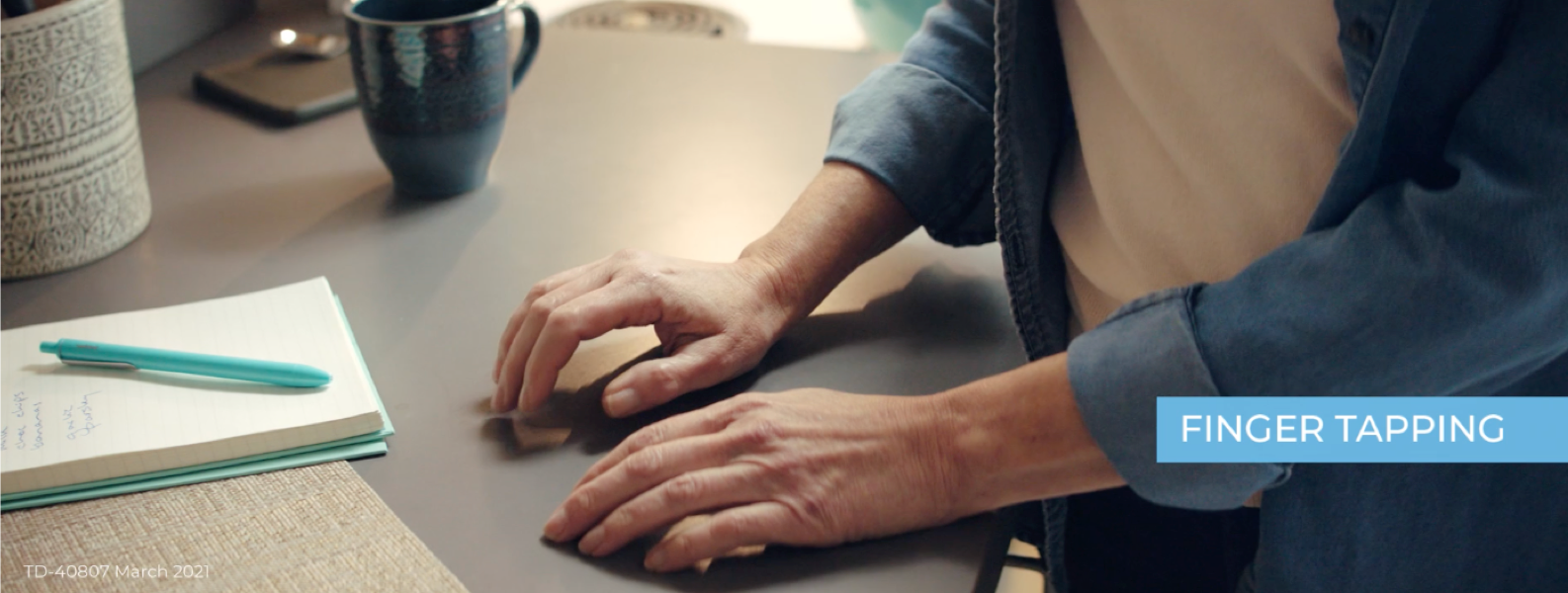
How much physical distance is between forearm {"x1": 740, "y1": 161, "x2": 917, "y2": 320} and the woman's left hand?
158 mm

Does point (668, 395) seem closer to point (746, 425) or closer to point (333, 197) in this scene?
point (746, 425)

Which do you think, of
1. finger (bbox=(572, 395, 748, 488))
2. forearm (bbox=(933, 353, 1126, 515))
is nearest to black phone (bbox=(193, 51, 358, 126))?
finger (bbox=(572, 395, 748, 488))

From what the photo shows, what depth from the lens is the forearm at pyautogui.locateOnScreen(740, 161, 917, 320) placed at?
0.76 meters

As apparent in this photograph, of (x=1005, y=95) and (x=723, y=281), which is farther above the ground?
(x=1005, y=95)

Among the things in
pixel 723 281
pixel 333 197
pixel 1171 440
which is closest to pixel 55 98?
pixel 333 197

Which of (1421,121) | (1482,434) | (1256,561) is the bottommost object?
(1256,561)

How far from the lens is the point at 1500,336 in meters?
0.52

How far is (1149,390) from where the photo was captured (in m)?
0.55

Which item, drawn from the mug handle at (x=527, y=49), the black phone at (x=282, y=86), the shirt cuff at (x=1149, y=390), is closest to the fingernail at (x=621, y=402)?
the shirt cuff at (x=1149, y=390)

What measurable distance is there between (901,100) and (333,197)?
47 cm

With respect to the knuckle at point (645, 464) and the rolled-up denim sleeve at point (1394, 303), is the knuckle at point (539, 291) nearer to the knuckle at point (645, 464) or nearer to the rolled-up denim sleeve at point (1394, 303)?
the knuckle at point (645, 464)

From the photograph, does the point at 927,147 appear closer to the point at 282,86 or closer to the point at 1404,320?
the point at 1404,320

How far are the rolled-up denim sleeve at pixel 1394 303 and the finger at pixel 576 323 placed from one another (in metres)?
0.27

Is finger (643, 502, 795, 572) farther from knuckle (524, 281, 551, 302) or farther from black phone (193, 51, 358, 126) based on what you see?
black phone (193, 51, 358, 126)
